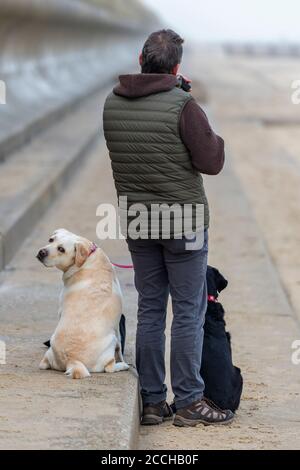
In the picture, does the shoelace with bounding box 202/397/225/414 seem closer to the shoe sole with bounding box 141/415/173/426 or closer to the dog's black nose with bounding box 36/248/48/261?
the shoe sole with bounding box 141/415/173/426

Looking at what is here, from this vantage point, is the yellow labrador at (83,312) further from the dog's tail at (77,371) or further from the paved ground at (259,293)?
the paved ground at (259,293)

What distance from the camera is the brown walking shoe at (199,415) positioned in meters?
5.43

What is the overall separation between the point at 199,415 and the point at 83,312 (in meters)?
0.69

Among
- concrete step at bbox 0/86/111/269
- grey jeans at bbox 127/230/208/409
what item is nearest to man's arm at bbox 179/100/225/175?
grey jeans at bbox 127/230/208/409

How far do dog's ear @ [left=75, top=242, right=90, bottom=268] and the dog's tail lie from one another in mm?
445

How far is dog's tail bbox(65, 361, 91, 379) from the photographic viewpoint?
17.5 ft

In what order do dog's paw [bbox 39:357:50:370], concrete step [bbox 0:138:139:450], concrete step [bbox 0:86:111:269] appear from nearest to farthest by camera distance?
concrete step [bbox 0:138:139:450] < dog's paw [bbox 39:357:50:370] < concrete step [bbox 0:86:111:269]

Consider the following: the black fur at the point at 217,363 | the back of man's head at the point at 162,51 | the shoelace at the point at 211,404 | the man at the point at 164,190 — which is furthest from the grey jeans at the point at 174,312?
the back of man's head at the point at 162,51

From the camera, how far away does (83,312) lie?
17.8 feet

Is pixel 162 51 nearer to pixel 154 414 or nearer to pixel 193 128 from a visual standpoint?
pixel 193 128

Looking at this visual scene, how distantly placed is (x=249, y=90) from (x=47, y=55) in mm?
19558

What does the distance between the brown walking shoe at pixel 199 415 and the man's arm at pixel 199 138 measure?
110 cm
